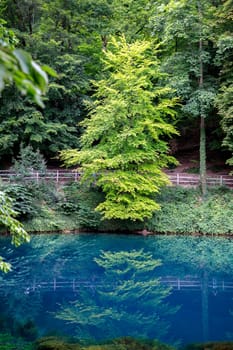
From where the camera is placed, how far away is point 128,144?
1714 cm

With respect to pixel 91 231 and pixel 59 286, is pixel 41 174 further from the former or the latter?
pixel 59 286

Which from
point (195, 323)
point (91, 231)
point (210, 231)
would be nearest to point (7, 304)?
point (195, 323)

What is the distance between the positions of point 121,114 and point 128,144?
1.35 m

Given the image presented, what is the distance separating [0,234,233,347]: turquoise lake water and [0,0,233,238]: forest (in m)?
1.88

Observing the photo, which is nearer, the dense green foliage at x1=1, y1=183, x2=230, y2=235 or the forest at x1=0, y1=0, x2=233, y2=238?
the dense green foliage at x1=1, y1=183, x2=230, y2=235

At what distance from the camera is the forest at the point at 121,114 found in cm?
1705

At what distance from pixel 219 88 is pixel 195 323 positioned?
44.4ft

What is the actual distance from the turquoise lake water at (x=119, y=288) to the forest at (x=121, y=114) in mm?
1885

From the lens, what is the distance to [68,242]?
614 inches

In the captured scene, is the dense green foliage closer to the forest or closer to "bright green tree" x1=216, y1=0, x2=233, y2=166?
the forest

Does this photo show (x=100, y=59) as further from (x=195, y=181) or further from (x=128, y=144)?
(x=195, y=181)

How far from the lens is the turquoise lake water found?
7.61 m

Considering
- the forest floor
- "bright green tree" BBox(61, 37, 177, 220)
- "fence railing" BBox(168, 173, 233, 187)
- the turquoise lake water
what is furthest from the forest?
the turquoise lake water

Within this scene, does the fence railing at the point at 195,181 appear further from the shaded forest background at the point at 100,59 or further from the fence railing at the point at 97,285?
the fence railing at the point at 97,285
